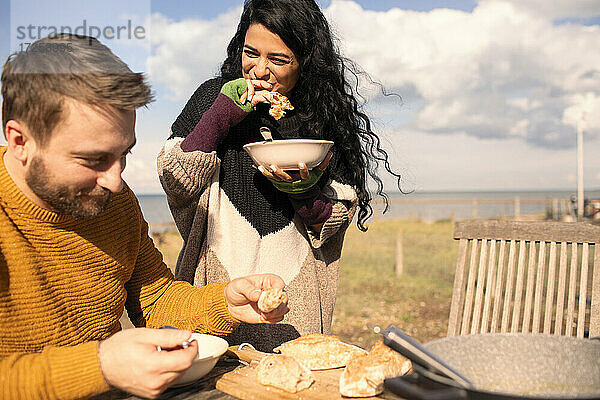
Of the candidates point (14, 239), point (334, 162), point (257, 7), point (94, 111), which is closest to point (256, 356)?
point (14, 239)

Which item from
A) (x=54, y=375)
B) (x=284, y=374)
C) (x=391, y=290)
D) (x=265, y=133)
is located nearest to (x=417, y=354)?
(x=284, y=374)

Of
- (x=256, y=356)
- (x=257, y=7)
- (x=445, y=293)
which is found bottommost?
(x=445, y=293)

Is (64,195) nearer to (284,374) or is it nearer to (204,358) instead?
(204,358)

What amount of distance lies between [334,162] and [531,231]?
1015mm

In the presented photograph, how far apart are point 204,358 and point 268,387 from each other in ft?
0.65

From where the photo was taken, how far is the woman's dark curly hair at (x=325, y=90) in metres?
2.41

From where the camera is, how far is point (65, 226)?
159 centimetres

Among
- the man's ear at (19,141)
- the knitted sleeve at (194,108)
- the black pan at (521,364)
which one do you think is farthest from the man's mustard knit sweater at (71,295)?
the black pan at (521,364)

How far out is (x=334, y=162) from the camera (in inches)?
103

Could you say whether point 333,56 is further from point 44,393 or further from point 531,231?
point 44,393

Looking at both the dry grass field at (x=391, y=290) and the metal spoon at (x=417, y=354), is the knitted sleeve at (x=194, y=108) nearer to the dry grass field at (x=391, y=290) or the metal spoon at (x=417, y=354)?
the metal spoon at (x=417, y=354)

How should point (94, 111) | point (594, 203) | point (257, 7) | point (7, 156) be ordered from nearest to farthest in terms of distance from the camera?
1. point (94, 111)
2. point (7, 156)
3. point (257, 7)
4. point (594, 203)

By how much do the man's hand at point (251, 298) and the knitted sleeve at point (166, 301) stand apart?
40 millimetres

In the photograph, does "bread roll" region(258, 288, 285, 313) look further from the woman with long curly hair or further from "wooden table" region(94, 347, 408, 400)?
the woman with long curly hair
